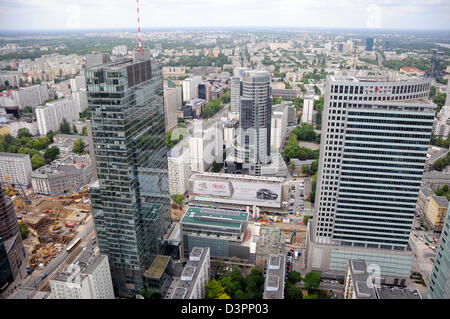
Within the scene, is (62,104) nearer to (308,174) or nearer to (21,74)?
(21,74)

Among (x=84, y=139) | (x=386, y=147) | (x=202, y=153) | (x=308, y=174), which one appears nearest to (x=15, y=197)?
(x=84, y=139)

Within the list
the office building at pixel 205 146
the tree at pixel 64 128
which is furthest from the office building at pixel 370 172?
the tree at pixel 64 128

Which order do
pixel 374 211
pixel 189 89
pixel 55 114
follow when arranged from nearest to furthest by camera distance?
pixel 374 211, pixel 55 114, pixel 189 89

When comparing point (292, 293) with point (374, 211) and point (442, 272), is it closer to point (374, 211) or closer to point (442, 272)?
point (374, 211)

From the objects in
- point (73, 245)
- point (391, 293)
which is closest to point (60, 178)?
point (73, 245)

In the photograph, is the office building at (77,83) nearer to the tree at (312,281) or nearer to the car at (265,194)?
the car at (265,194)

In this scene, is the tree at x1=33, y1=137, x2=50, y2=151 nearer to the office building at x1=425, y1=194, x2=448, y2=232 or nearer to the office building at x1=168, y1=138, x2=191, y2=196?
the office building at x1=168, y1=138, x2=191, y2=196
